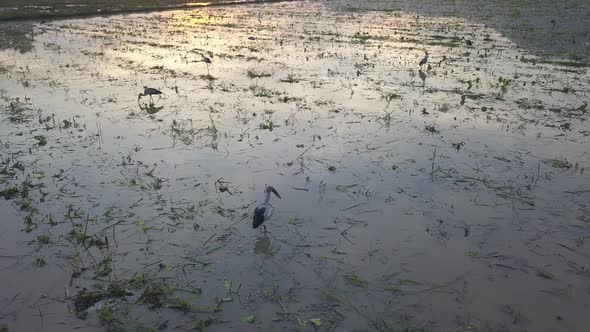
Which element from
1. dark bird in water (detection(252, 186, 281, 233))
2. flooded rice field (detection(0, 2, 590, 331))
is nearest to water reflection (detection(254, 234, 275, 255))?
flooded rice field (detection(0, 2, 590, 331))

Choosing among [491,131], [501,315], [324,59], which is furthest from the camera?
[324,59]

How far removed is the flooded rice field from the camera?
14.2 ft

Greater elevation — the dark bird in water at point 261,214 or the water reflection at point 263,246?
the dark bird in water at point 261,214

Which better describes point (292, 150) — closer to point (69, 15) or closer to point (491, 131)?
point (491, 131)

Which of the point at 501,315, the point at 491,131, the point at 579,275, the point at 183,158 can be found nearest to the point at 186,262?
the point at 183,158

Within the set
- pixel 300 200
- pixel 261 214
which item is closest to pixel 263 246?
pixel 261 214

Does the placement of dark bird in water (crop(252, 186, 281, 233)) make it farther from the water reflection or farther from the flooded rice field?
the flooded rice field

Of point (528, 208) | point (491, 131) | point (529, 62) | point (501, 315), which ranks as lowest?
point (501, 315)

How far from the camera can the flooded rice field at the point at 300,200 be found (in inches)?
170

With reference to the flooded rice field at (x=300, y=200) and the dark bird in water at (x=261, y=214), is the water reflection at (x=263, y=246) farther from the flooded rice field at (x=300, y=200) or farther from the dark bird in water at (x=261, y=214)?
the dark bird in water at (x=261, y=214)

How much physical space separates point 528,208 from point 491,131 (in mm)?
2962

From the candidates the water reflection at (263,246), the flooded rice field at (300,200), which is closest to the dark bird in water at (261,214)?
the water reflection at (263,246)

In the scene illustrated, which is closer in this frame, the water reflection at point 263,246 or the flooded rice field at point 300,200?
the flooded rice field at point 300,200

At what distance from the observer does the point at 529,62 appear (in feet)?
45.2
